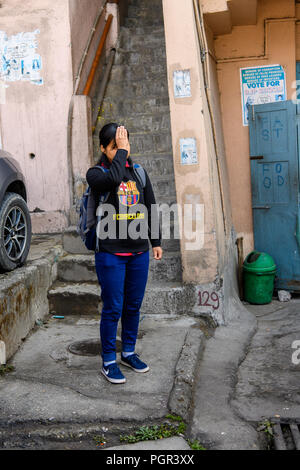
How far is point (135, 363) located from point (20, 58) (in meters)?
4.98

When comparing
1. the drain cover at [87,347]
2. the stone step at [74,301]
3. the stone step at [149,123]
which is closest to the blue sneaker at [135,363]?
the drain cover at [87,347]

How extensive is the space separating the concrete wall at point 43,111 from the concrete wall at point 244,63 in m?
2.30

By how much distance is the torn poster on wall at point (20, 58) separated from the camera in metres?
7.24

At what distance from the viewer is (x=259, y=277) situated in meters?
6.97

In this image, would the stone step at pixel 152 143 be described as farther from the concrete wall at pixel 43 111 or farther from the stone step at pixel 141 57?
the stone step at pixel 141 57

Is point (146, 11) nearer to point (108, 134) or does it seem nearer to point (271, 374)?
point (108, 134)

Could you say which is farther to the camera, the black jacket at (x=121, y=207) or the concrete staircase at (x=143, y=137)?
the concrete staircase at (x=143, y=137)

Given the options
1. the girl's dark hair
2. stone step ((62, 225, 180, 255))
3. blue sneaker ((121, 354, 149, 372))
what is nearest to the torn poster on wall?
stone step ((62, 225, 180, 255))

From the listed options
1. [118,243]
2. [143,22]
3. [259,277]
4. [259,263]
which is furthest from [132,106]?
[118,243]

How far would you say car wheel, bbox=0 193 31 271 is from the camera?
16.0ft

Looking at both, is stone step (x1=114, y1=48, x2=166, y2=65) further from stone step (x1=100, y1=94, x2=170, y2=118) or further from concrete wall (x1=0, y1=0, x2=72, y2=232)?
concrete wall (x1=0, y1=0, x2=72, y2=232)

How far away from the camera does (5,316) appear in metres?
4.50

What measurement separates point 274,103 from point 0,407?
546 cm
